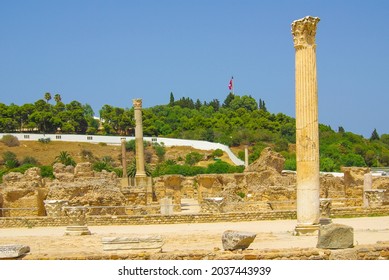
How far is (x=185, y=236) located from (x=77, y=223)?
4.12 meters

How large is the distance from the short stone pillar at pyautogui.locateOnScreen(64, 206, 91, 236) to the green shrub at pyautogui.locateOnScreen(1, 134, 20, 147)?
5646 cm

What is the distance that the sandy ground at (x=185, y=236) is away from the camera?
14.4 meters

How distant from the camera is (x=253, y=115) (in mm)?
101562

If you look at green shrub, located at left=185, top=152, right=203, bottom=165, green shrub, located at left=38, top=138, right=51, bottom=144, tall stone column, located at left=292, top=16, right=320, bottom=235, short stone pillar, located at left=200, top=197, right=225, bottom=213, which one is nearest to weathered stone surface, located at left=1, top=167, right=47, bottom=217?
short stone pillar, located at left=200, top=197, right=225, bottom=213

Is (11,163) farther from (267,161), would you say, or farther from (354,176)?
(354,176)

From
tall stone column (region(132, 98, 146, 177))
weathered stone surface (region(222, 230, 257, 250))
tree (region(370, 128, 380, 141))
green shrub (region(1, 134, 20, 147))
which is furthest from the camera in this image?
tree (region(370, 128, 380, 141))

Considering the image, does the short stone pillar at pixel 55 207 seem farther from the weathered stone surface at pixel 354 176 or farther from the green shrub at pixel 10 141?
the green shrub at pixel 10 141

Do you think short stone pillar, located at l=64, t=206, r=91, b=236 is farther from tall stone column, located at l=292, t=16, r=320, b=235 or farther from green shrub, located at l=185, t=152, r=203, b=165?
green shrub, located at l=185, t=152, r=203, b=165

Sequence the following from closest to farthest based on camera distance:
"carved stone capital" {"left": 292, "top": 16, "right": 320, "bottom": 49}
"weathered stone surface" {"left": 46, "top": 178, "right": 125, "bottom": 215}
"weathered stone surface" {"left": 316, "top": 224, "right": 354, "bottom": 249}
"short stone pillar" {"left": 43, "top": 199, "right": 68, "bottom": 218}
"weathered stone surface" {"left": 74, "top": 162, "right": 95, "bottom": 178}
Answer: "weathered stone surface" {"left": 316, "top": 224, "right": 354, "bottom": 249} → "carved stone capital" {"left": 292, "top": 16, "right": 320, "bottom": 49} → "short stone pillar" {"left": 43, "top": 199, "right": 68, "bottom": 218} → "weathered stone surface" {"left": 46, "top": 178, "right": 125, "bottom": 215} → "weathered stone surface" {"left": 74, "top": 162, "right": 95, "bottom": 178}

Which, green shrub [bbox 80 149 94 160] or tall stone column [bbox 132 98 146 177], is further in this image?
green shrub [bbox 80 149 94 160]

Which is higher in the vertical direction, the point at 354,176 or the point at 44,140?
the point at 44,140

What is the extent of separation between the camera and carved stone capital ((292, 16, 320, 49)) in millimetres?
16656

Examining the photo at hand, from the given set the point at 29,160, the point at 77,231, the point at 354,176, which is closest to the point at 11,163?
the point at 29,160

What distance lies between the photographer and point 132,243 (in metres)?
12.4
